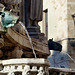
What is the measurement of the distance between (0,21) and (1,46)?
770 millimetres

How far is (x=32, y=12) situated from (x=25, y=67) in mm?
7582

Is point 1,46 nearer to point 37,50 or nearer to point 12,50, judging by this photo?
point 12,50

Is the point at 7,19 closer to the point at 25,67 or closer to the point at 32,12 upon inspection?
the point at 25,67

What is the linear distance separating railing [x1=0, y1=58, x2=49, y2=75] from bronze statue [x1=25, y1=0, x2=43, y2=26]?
7.39 metres

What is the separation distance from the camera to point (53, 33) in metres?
41.4

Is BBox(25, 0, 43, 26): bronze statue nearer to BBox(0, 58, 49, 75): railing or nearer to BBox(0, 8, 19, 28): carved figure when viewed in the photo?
BBox(0, 8, 19, 28): carved figure

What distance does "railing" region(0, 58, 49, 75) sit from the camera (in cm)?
1459

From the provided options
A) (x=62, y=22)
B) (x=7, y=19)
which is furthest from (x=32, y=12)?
(x=62, y=22)

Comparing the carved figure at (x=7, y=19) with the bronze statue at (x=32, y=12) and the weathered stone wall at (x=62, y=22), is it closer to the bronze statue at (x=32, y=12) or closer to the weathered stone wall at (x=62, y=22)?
the bronze statue at (x=32, y=12)

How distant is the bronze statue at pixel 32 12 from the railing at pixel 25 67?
7389 millimetres

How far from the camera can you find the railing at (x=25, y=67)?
1459cm

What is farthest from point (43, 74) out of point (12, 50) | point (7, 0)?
point (7, 0)

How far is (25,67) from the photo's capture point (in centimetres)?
1462

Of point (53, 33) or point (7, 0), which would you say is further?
point (53, 33)
